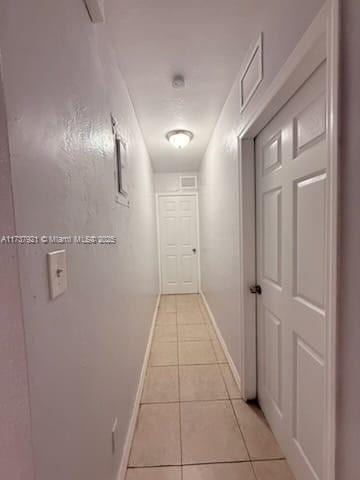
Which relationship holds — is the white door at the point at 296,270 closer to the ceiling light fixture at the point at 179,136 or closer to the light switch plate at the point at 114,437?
the light switch plate at the point at 114,437

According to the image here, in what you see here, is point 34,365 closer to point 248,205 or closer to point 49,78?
point 49,78

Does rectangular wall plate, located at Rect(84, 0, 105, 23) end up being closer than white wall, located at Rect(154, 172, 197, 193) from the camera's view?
Yes

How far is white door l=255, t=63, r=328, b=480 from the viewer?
0.99 metres

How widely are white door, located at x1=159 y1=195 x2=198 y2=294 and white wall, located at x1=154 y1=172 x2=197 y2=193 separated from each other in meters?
0.14

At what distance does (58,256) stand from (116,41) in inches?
55.4

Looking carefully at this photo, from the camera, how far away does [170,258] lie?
472 centimetres

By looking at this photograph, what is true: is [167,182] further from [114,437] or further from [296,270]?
[114,437]

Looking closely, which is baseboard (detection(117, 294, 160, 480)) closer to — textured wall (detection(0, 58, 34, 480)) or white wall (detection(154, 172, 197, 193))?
textured wall (detection(0, 58, 34, 480))

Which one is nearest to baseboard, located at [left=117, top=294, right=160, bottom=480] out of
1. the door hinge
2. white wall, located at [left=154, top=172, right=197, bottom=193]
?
the door hinge

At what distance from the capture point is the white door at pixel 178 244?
465cm

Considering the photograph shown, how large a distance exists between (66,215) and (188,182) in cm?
407

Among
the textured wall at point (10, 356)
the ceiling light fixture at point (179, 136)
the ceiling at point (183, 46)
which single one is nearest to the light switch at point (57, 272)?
the textured wall at point (10, 356)

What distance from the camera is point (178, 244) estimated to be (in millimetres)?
4703

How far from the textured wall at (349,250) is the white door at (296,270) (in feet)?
0.42
